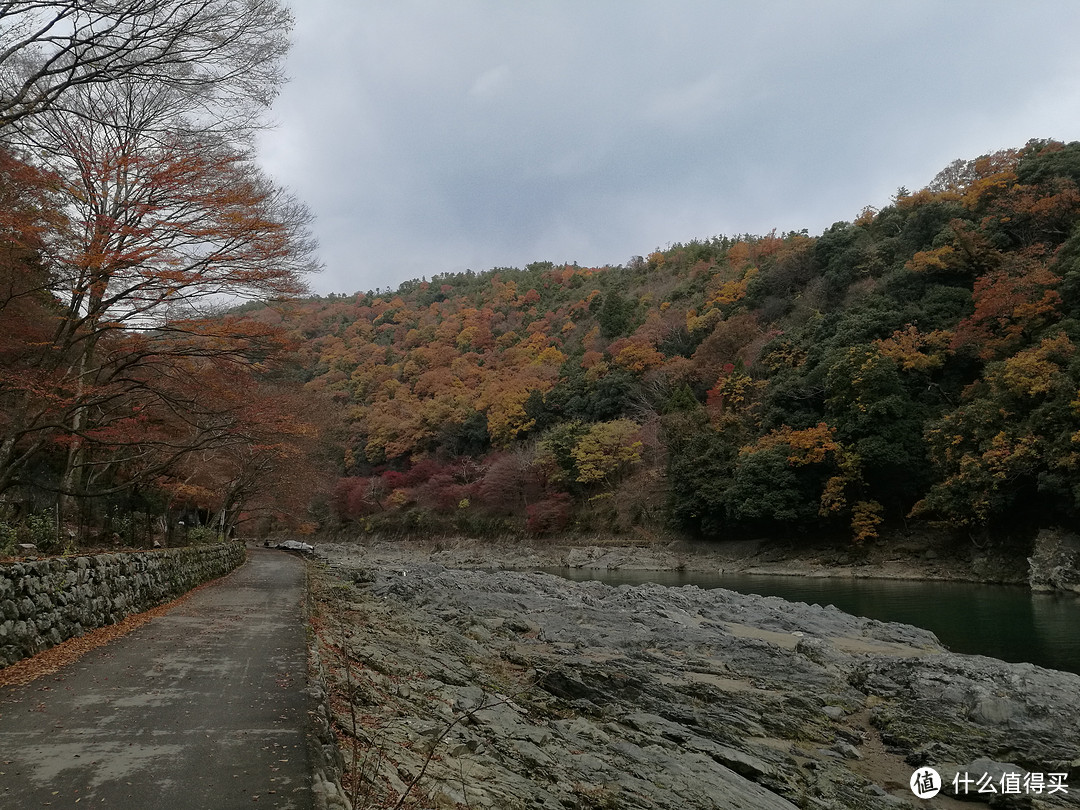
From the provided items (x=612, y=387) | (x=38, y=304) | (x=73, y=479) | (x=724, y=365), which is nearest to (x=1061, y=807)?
(x=73, y=479)

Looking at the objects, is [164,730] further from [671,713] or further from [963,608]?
[963,608]

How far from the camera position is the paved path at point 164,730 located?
12.8 ft

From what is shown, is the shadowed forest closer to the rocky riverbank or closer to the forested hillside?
the forested hillside

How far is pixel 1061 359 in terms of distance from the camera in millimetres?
23203

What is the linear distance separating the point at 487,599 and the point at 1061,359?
2075 centimetres

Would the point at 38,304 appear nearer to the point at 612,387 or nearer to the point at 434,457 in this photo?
the point at 612,387

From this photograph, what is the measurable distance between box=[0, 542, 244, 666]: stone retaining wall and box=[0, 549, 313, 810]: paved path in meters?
0.61

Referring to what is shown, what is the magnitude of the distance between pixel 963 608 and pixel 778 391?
1787 centimetres

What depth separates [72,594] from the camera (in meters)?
8.60

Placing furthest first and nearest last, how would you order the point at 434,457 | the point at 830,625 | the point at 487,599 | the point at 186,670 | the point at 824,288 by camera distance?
1. the point at 434,457
2. the point at 824,288
3. the point at 487,599
4. the point at 830,625
5. the point at 186,670

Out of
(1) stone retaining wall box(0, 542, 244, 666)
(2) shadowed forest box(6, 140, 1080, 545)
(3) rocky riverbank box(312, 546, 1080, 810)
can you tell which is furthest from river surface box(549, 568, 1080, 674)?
(1) stone retaining wall box(0, 542, 244, 666)

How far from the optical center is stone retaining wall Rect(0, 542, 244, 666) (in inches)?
277

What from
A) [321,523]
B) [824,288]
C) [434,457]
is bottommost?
[321,523]

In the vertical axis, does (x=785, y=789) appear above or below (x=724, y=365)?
below
